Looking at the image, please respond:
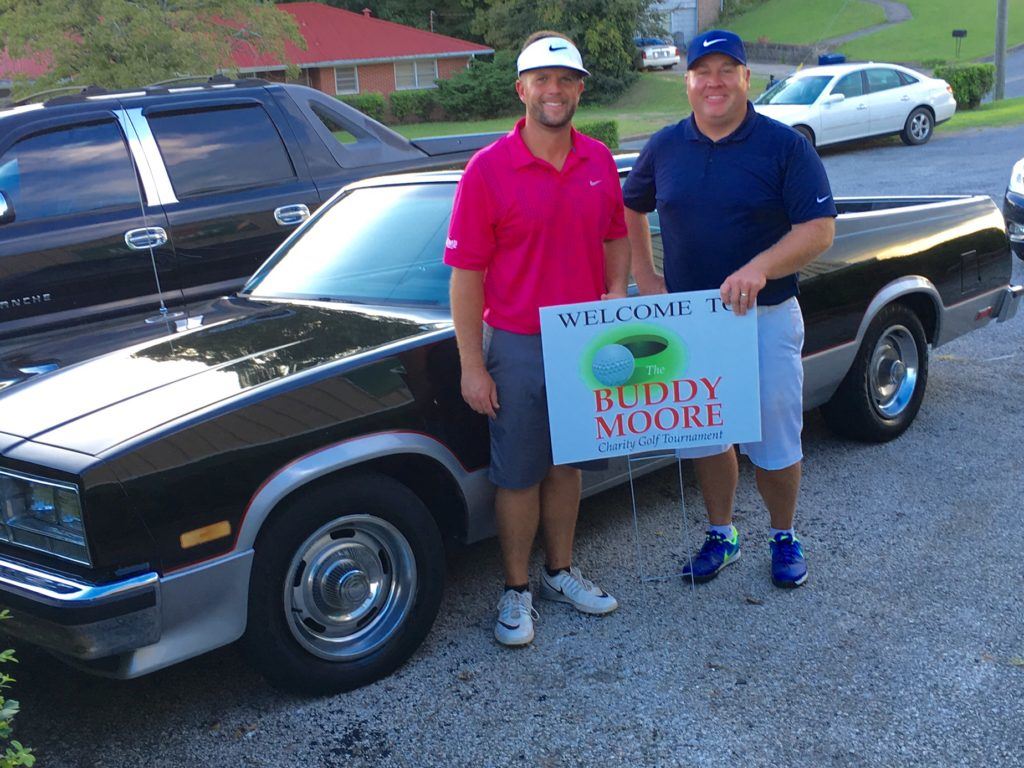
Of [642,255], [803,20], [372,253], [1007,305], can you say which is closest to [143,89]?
[372,253]

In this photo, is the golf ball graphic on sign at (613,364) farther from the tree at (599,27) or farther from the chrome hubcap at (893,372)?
the tree at (599,27)

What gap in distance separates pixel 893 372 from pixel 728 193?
7.34 feet

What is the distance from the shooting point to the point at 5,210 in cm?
558

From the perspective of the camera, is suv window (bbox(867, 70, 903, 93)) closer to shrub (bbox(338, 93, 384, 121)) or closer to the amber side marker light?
the amber side marker light

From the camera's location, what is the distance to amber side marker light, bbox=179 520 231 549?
3082 mm

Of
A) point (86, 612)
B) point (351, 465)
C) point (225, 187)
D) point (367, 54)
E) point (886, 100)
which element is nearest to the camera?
point (86, 612)

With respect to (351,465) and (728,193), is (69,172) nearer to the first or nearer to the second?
(351,465)

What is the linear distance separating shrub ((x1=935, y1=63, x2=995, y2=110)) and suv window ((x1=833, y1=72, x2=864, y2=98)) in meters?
9.11

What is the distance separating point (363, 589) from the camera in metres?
3.53

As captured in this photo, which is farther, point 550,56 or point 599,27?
point 599,27

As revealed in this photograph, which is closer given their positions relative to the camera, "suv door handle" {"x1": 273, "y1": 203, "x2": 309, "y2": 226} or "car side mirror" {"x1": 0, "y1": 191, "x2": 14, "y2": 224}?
"car side mirror" {"x1": 0, "y1": 191, "x2": 14, "y2": 224}

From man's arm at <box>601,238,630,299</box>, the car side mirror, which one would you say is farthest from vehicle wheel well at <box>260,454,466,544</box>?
the car side mirror

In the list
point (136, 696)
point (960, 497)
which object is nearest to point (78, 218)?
point (136, 696)

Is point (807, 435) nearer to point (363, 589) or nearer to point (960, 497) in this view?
point (960, 497)
